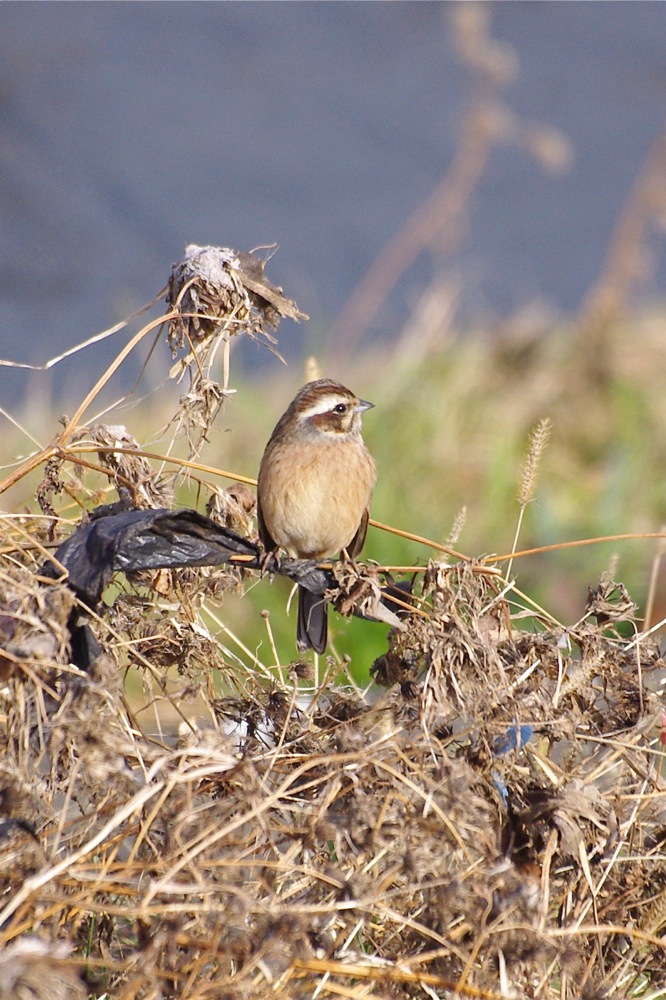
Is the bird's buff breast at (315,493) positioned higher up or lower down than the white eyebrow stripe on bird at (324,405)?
lower down

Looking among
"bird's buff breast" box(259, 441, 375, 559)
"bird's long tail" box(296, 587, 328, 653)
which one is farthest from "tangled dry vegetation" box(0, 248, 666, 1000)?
"bird's buff breast" box(259, 441, 375, 559)

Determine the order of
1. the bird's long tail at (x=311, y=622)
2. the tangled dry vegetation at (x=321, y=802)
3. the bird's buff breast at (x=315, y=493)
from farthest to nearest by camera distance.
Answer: the bird's buff breast at (x=315, y=493)
the bird's long tail at (x=311, y=622)
the tangled dry vegetation at (x=321, y=802)

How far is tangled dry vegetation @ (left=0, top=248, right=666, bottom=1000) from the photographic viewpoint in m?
2.12

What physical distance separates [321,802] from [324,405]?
1874 millimetres

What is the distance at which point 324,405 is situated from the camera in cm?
394

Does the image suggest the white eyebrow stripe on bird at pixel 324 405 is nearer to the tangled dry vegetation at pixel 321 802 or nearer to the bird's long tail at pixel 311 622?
the bird's long tail at pixel 311 622

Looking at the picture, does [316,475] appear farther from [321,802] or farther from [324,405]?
[321,802]

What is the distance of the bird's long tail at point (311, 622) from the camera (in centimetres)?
346

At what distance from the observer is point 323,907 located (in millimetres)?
2092

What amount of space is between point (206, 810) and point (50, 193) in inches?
386

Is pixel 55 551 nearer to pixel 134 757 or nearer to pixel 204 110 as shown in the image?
pixel 134 757

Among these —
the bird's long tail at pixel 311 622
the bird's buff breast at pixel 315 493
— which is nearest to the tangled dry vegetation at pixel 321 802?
the bird's long tail at pixel 311 622

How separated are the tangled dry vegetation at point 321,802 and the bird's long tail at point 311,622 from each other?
0.65 metres

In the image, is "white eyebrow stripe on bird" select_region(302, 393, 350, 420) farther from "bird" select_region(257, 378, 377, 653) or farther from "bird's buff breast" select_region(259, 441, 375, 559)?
"bird's buff breast" select_region(259, 441, 375, 559)
